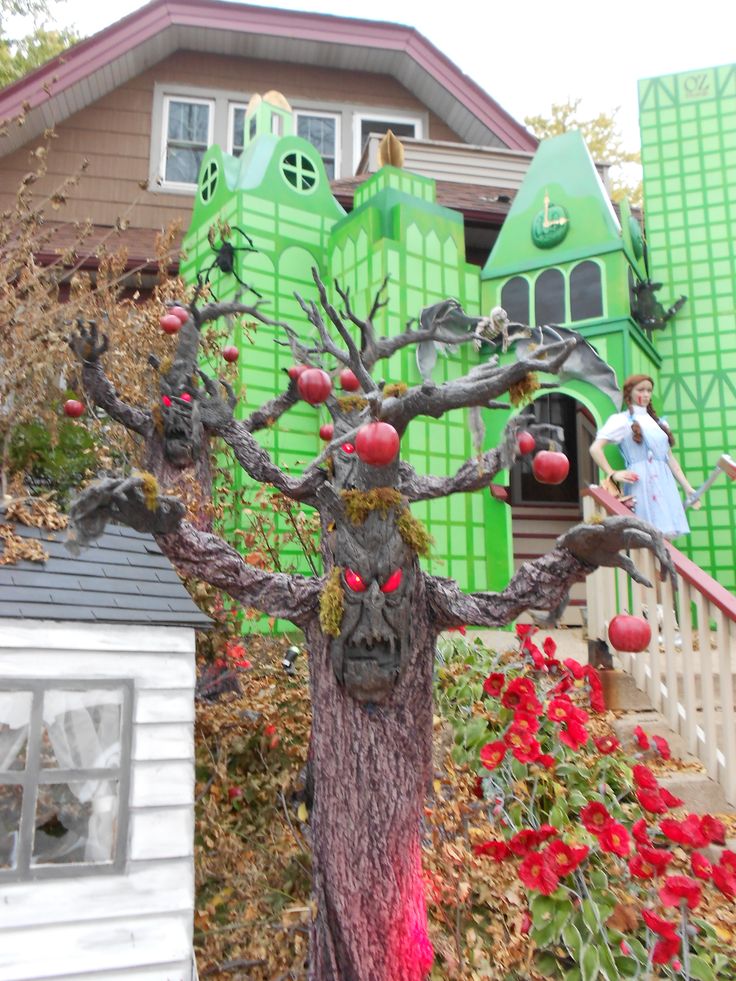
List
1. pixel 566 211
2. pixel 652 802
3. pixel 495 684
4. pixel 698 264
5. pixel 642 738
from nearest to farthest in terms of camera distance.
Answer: pixel 652 802, pixel 642 738, pixel 495 684, pixel 566 211, pixel 698 264

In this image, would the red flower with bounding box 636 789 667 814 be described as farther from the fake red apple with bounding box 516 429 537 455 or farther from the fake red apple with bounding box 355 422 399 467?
the fake red apple with bounding box 355 422 399 467

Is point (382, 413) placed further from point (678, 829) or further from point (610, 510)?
point (610, 510)

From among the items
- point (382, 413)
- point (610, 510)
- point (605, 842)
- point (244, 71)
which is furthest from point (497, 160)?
point (605, 842)

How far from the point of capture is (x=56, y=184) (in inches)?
446

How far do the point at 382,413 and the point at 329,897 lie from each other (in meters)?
1.95

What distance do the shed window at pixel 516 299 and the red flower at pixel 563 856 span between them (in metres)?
6.06

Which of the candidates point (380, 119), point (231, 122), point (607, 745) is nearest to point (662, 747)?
point (607, 745)

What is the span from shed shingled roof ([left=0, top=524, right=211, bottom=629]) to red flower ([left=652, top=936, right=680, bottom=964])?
2208 millimetres

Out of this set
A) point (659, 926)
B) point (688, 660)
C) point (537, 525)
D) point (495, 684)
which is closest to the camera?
point (659, 926)

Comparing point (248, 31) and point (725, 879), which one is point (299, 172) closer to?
point (248, 31)

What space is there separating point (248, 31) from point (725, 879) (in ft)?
39.2

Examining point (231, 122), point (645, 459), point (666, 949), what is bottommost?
point (666, 949)

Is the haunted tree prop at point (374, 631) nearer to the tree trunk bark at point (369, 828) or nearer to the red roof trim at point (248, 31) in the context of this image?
the tree trunk bark at point (369, 828)

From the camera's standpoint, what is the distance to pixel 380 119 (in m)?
12.7
